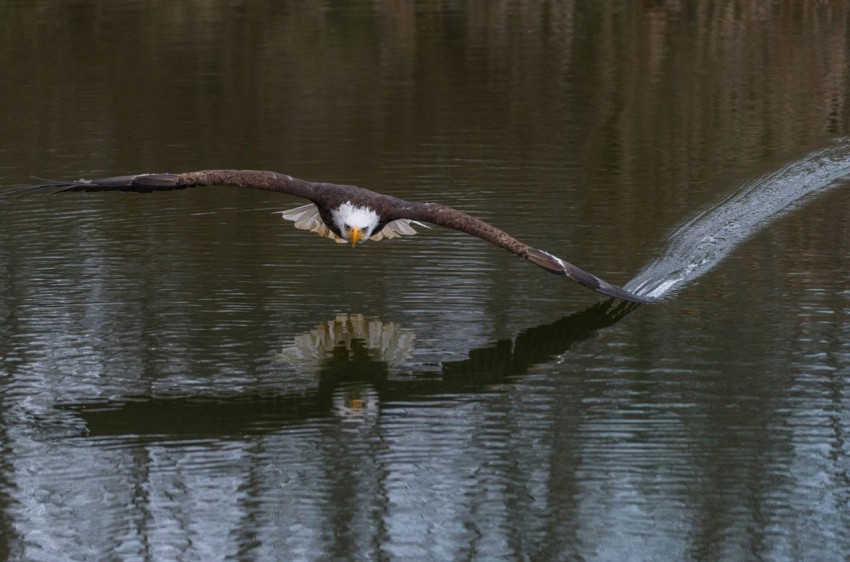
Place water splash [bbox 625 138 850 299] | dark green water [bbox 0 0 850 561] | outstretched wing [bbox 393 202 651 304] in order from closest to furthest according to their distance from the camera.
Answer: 1. dark green water [bbox 0 0 850 561]
2. outstretched wing [bbox 393 202 651 304]
3. water splash [bbox 625 138 850 299]

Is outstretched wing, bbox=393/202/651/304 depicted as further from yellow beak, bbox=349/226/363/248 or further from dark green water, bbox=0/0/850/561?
yellow beak, bbox=349/226/363/248

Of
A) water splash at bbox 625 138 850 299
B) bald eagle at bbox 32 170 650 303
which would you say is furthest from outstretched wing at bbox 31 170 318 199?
water splash at bbox 625 138 850 299

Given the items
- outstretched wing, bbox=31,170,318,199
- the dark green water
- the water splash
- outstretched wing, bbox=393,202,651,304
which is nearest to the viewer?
the dark green water

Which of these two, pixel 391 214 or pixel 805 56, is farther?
pixel 805 56

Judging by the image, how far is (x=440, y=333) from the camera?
11.1 meters

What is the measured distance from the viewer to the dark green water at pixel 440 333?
8.15m

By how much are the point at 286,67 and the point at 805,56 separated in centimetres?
845

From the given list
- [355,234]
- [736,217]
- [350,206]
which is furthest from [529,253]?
[736,217]

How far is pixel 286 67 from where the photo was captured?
81.3 ft

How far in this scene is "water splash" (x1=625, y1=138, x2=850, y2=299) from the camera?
493 inches

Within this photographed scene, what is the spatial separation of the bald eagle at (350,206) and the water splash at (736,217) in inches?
31.9

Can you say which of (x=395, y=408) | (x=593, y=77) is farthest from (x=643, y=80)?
(x=395, y=408)

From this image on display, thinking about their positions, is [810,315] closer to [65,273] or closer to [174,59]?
[65,273]

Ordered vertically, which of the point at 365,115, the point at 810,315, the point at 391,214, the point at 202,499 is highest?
the point at 365,115
